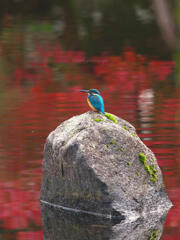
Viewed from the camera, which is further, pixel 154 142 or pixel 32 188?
pixel 154 142

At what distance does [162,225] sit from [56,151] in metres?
1.46

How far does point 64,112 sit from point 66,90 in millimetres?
2096

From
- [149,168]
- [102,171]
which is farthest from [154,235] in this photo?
[102,171]

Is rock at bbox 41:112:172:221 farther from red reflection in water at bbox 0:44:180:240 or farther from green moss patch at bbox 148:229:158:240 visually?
red reflection in water at bbox 0:44:180:240

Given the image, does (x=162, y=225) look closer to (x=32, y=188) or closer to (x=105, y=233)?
(x=105, y=233)

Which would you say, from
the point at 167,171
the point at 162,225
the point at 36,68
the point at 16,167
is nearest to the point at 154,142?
the point at 167,171

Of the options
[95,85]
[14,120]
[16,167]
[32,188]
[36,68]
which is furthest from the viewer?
[36,68]

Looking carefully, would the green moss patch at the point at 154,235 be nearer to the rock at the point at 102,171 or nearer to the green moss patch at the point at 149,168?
the rock at the point at 102,171

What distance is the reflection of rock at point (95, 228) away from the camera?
652 centimetres

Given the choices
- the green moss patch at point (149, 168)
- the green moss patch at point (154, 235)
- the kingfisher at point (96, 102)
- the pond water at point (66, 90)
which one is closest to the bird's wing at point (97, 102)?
the kingfisher at point (96, 102)

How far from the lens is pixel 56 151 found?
6.99 meters

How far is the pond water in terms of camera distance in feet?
25.7

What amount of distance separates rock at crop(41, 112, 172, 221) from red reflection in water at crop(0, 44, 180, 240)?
16.4 inches

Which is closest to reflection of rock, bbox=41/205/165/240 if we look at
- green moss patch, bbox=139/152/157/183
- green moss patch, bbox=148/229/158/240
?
green moss patch, bbox=148/229/158/240
